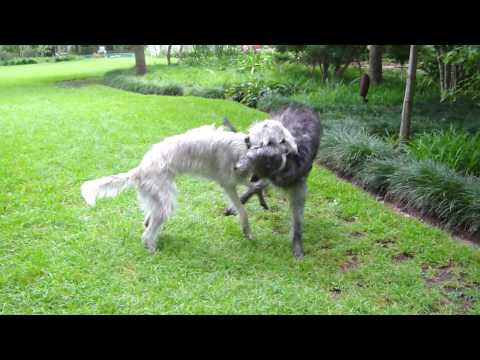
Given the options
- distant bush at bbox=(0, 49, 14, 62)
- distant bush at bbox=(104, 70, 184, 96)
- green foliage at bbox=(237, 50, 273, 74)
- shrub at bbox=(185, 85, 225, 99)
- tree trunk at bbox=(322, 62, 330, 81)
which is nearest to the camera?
distant bush at bbox=(0, 49, 14, 62)

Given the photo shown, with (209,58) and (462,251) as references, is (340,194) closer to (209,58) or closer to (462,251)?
(462,251)

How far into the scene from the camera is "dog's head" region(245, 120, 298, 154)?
13.0 feet

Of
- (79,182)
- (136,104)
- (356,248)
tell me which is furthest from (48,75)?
(356,248)

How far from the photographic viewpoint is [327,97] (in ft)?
36.2

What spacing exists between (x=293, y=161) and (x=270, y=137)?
0.48 m

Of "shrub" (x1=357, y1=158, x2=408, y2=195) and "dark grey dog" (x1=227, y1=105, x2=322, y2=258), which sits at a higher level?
"dark grey dog" (x1=227, y1=105, x2=322, y2=258)

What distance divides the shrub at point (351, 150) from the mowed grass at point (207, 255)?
1.10 feet

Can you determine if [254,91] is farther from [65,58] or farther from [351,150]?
[65,58]

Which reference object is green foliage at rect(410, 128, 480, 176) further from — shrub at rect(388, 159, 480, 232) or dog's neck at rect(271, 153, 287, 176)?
dog's neck at rect(271, 153, 287, 176)

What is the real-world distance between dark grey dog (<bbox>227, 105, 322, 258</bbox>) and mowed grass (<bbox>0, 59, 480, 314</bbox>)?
0.40 meters

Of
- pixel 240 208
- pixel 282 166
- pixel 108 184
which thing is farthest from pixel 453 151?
pixel 108 184

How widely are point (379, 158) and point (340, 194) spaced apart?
99 centimetres

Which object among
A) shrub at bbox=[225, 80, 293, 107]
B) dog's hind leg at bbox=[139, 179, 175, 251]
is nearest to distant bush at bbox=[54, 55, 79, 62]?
shrub at bbox=[225, 80, 293, 107]

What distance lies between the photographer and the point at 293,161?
170 inches
